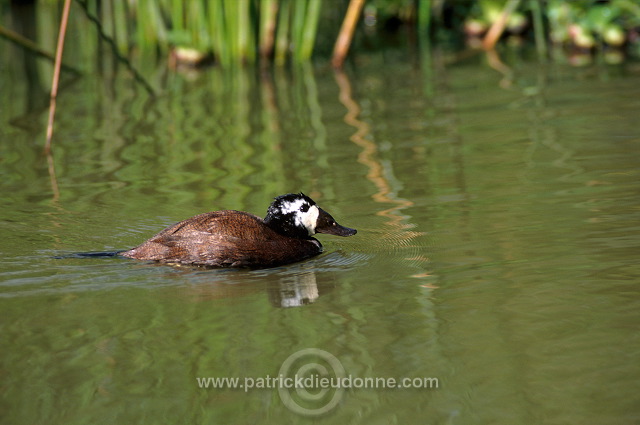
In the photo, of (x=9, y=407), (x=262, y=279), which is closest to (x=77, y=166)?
(x=262, y=279)

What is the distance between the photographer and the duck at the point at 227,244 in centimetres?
571

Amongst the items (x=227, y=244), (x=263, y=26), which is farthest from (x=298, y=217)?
(x=263, y=26)

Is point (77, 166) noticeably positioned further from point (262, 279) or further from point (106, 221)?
point (262, 279)

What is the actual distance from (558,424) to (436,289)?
1.56 meters

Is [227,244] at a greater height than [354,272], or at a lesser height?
greater

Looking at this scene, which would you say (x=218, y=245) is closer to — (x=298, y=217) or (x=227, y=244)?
(x=227, y=244)

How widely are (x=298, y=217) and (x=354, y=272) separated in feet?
2.19

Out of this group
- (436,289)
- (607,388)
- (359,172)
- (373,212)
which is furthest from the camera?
(359,172)

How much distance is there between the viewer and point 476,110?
10.4m

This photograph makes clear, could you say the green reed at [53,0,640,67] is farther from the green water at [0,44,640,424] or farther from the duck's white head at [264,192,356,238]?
the duck's white head at [264,192,356,238]

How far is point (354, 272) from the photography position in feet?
18.3

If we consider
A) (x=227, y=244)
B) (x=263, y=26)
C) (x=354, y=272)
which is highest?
(x=263, y=26)

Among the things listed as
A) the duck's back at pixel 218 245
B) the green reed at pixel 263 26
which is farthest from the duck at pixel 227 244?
the green reed at pixel 263 26

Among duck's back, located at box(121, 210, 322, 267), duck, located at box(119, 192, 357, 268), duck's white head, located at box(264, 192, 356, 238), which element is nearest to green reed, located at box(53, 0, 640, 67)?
duck's white head, located at box(264, 192, 356, 238)
